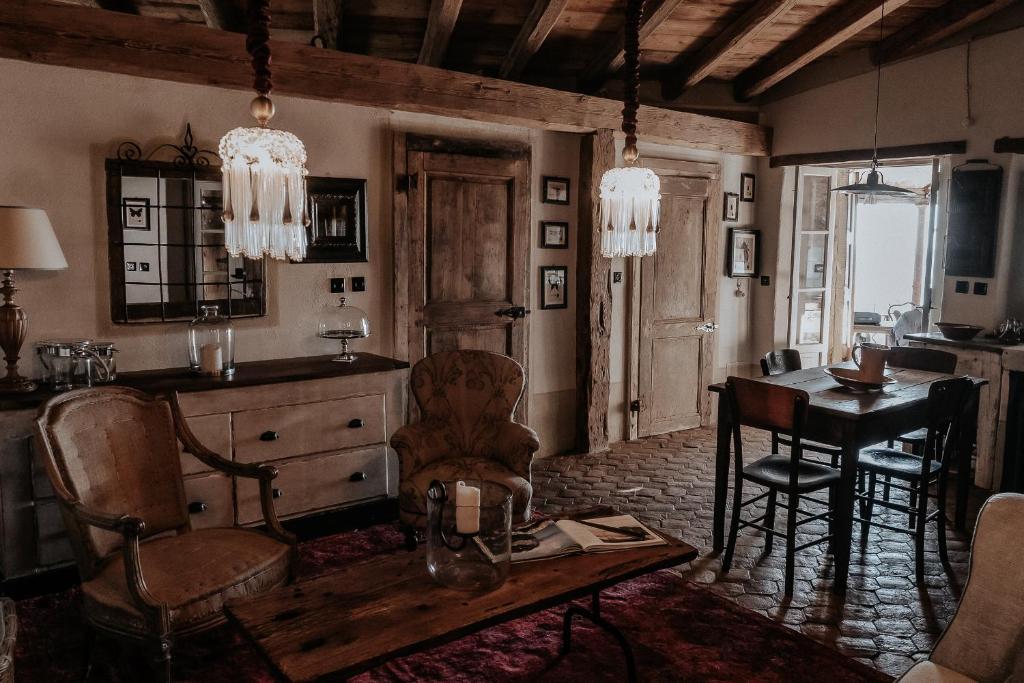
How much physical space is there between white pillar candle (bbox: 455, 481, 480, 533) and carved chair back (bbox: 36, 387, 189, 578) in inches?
54.1

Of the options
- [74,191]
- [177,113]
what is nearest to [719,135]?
[177,113]

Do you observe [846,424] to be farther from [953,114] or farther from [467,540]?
[953,114]

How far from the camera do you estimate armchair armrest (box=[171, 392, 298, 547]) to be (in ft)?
9.64

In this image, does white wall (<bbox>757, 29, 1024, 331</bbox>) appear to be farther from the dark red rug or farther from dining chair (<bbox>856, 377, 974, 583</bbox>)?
the dark red rug

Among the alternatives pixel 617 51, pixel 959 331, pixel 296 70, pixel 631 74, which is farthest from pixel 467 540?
pixel 959 331

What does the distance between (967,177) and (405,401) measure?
170 inches

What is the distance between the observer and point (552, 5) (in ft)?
14.9

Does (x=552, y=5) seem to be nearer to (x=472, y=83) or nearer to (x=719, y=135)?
(x=472, y=83)

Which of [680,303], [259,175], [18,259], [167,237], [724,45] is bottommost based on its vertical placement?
[680,303]

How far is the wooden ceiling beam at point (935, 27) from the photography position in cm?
517

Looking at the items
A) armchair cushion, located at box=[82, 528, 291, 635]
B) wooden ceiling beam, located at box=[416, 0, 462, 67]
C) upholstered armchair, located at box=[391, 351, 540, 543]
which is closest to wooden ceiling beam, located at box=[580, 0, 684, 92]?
wooden ceiling beam, located at box=[416, 0, 462, 67]

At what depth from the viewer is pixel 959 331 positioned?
206 inches

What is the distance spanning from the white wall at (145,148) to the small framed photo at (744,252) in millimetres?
2729

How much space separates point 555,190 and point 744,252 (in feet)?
7.23
